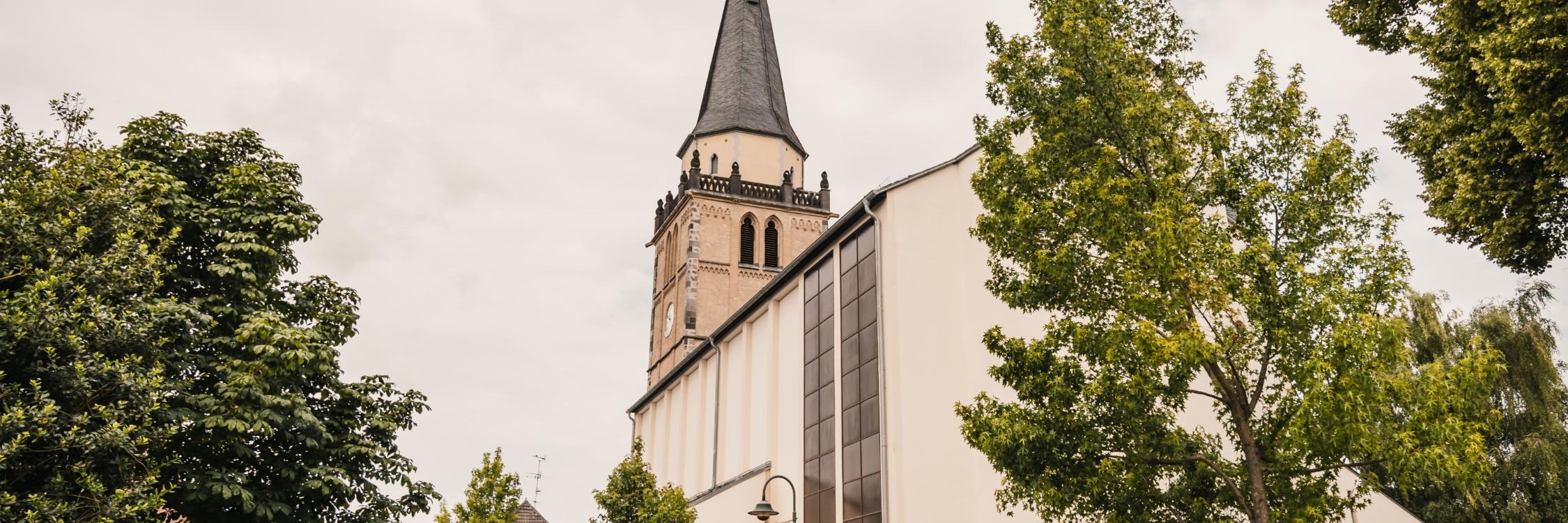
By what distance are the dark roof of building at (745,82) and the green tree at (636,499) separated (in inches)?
1394

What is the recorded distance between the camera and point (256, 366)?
39.1 ft

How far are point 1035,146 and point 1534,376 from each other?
20.8 meters

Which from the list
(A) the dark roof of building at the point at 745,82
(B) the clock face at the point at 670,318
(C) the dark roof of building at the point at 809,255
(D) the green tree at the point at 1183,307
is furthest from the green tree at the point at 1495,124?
(A) the dark roof of building at the point at 745,82

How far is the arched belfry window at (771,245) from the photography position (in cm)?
5784

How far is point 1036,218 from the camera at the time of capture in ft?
36.9

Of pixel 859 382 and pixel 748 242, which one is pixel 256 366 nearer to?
pixel 859 382

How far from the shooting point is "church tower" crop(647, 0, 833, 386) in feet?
183

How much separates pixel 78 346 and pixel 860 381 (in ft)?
48.5

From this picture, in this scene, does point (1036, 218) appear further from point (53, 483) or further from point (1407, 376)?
point (53, 483)

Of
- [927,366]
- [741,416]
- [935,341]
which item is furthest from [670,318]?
[927,366]

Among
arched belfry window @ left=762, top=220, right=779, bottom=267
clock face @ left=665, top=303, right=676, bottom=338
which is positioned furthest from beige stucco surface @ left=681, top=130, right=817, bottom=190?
clock face @ left=665, top=303, right=676, bottom=338

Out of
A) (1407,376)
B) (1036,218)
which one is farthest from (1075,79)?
(1407,376)

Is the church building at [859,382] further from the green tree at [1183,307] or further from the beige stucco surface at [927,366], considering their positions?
the green tree at [1183,307]

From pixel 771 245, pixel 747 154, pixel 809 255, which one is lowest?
pixel 809 255
